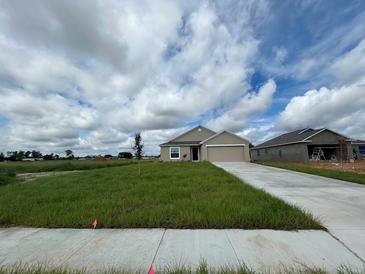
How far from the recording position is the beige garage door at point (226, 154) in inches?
855

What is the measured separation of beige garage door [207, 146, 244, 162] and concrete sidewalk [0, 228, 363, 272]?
18739 millimetres

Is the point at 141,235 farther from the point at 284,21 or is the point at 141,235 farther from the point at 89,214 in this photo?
the point at 284,21

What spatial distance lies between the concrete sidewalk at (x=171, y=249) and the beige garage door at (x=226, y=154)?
1874 cm

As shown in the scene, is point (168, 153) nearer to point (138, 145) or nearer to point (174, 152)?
point (174, 152)

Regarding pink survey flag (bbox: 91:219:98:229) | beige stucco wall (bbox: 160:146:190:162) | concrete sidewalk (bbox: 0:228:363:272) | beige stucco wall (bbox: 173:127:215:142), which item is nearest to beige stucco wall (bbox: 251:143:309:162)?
beige stucco wall (bbox: 173:127:215:142)

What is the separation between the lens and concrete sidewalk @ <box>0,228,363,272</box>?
236cm

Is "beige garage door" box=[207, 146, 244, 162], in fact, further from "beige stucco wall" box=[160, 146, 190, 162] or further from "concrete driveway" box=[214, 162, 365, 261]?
"concrete driveway" box=[214, 162, 365, 261]

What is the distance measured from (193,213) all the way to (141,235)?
1.16m

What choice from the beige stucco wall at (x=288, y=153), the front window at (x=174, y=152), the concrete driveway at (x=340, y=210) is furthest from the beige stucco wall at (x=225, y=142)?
the concrete driveway at (x=340, y=210)

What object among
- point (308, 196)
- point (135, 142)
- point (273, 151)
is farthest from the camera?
point (273, 151)

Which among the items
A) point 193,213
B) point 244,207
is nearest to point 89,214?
point 193,213

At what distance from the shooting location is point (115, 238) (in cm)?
304

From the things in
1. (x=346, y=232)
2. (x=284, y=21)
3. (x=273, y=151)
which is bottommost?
(x=346, y=232)

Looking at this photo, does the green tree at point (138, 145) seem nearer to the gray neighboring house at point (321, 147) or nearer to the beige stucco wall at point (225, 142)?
the beige stucco wall at point (225, 142)
